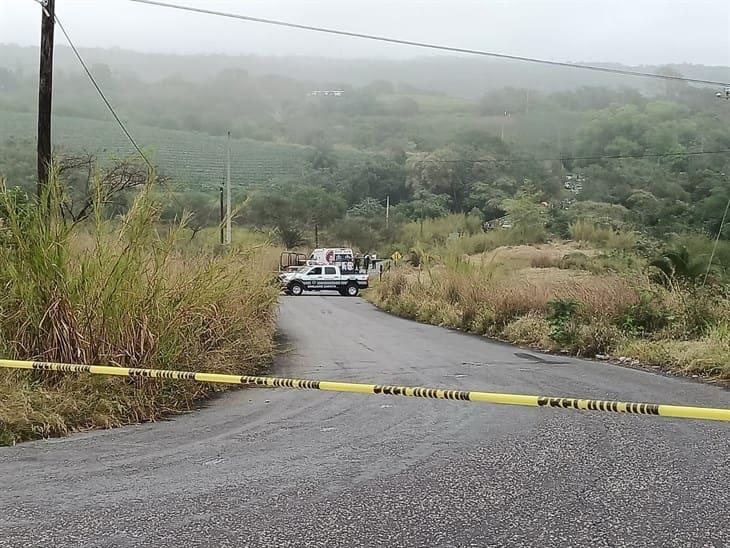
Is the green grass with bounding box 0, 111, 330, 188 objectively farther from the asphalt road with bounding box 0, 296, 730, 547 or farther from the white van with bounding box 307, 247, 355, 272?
the white van with bounding box 307, 247, 355, 272

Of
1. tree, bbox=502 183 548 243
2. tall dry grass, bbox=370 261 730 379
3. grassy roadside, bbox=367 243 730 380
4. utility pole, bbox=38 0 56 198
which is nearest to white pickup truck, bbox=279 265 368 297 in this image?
tree, bbox=502 183 548 243

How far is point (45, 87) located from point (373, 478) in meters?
10.6

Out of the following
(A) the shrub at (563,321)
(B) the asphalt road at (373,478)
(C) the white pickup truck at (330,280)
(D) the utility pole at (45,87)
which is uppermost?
(D) the utility pole at (45,87)

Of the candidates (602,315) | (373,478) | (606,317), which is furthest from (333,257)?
(373,478)

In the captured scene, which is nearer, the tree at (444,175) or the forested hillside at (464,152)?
the forested hillside at (464,152)

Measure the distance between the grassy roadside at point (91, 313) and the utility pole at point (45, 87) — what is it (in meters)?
3.72

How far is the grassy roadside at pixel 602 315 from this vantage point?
15148 millimetres

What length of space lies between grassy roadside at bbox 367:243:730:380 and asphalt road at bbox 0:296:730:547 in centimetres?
446

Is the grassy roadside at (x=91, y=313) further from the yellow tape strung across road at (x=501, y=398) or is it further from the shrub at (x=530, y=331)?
the shrub at (x=530, y=331)

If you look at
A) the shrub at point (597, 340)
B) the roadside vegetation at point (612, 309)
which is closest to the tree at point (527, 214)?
the roadside vegetation at point (612, 309)

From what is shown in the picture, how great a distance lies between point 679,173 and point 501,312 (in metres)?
44.1

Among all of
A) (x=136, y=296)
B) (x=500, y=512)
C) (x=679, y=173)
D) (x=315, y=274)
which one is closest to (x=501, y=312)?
(x=136, y=296)

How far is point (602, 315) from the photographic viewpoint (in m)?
19.0

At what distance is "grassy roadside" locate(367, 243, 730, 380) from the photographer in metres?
15.1
